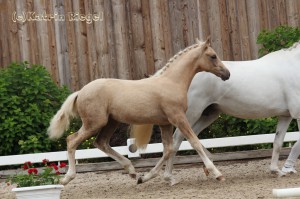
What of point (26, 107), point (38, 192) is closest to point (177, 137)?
point (38, 192)

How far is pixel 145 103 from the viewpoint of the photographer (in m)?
9.09

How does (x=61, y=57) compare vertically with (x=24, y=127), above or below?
above

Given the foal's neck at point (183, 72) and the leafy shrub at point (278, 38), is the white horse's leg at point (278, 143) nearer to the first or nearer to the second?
the foal's neck at point (183, 72)

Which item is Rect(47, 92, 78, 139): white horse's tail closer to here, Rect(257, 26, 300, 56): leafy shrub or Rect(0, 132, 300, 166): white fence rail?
Rect(0, 132, 300, 166): white fence rail

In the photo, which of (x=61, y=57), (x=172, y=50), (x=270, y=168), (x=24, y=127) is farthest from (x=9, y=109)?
(x=270, y=168)

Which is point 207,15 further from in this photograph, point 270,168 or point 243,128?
point 270,168

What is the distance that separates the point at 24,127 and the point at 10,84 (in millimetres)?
726

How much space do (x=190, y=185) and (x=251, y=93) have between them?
52.0 inches

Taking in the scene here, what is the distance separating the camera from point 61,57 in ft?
44.0

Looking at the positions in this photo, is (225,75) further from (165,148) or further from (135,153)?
(135,153)

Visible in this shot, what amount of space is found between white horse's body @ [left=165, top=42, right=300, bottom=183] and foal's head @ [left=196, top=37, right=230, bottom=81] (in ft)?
1.32

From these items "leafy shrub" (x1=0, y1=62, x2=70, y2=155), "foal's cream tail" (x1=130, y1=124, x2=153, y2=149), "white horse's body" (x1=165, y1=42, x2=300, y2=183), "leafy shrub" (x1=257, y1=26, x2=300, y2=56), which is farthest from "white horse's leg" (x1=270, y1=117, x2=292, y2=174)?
"leafy shrub" (x1=0, y1=62, x2=70, y2=155)

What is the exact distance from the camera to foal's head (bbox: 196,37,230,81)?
30.6 feet

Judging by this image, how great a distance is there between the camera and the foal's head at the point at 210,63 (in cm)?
932
